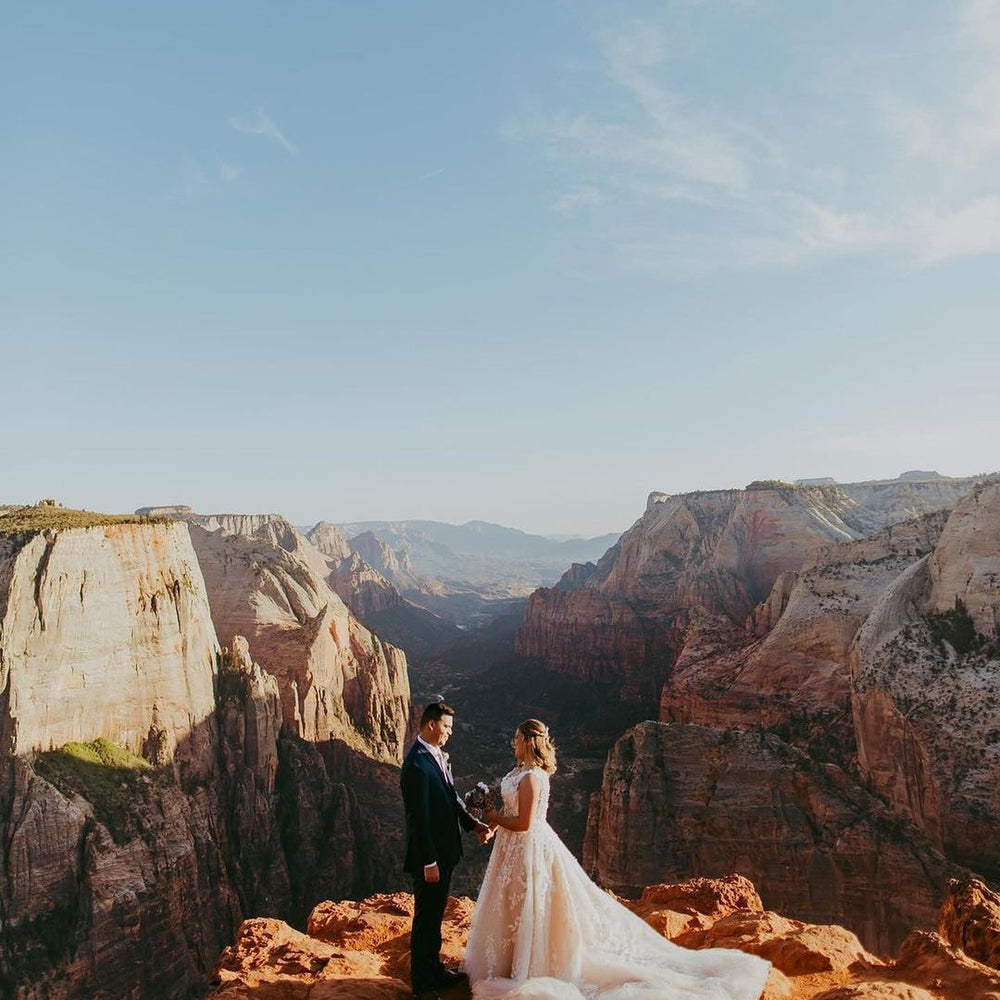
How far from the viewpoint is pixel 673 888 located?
486 inches

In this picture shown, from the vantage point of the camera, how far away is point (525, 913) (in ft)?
22.9

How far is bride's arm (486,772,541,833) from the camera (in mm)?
6863

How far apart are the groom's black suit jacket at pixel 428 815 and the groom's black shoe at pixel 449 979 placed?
1.13 m

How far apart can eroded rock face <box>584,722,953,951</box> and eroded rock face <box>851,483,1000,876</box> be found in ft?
26.3

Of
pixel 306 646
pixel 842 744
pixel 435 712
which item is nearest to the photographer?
pixel 435 712

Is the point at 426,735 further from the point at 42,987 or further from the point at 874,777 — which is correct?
the point at 874,777

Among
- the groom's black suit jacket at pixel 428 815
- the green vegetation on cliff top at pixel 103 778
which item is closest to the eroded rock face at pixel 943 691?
the groom's black suit jacket at pixel 428 815

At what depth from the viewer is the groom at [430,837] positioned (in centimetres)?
711

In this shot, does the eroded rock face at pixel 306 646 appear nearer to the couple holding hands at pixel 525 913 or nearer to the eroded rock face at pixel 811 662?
the eroded rock face at pixel 811 662

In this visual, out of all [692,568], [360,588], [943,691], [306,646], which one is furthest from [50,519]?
[360,588]

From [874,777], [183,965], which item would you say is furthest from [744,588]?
[183,965]

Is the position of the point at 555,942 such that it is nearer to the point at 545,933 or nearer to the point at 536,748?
the point at 545,933

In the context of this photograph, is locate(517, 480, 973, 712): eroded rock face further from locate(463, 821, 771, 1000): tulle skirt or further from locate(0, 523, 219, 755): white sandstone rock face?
locate(463, 821, 771, 1000): tulle skirt

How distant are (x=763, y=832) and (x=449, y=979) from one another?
59.7 ft
